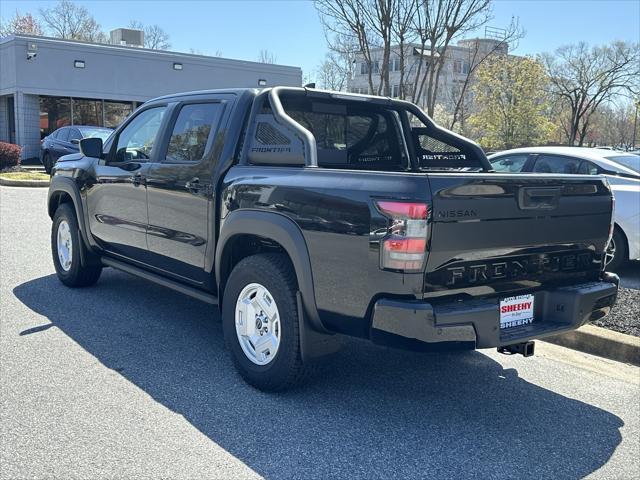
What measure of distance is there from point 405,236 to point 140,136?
338cm

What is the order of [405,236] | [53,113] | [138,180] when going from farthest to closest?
[53,113] < [138,180] < [405,236]

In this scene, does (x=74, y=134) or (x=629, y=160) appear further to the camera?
(x=74, y=134)

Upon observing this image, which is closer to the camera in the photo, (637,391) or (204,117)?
(637,391)

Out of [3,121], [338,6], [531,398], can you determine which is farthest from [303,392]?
[3,121]

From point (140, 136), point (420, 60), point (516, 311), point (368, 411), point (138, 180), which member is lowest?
point (368, 411)

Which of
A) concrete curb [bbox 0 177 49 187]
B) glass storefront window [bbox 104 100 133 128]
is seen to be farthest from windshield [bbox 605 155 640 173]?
glass storefront window [bbox 104 100 133 128]

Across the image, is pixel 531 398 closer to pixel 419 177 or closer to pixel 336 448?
pixel 336 448

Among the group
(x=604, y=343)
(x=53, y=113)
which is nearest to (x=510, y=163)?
(x=604, y=343)

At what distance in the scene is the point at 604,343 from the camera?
5.18 metres

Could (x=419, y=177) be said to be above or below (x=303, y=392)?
above

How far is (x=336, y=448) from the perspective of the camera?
344 centimetres

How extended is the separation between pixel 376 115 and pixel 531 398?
2546mm

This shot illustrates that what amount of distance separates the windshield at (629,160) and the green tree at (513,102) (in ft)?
87.3

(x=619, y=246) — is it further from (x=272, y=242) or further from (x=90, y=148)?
(x=90, y=148)
